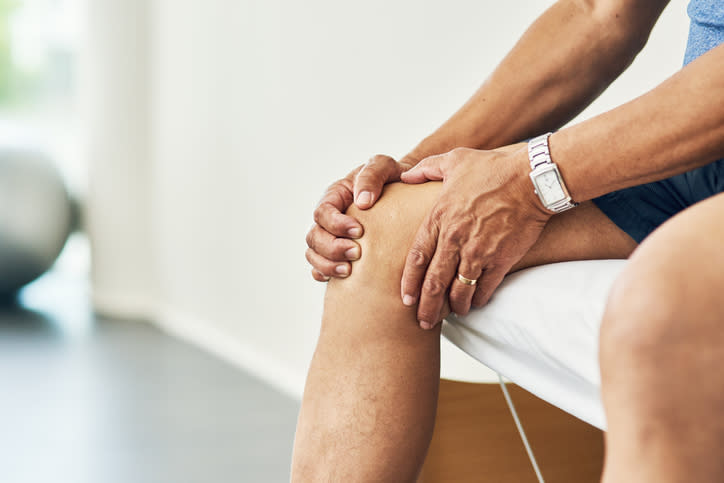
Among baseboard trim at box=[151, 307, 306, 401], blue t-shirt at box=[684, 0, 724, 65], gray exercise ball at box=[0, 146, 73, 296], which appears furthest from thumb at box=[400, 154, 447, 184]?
gray exercise ball at box=[0, 146, 73, 296]

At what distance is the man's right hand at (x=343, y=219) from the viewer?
0.82m

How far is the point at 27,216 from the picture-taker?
10.1ft

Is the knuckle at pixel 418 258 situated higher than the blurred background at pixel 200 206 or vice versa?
the knuckle at pixel 418 258

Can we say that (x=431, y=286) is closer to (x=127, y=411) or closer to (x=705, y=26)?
(x=705, y=26)

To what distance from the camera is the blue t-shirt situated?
2.76 feet

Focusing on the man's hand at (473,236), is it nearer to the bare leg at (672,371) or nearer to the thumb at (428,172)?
the thumb at (428,172)

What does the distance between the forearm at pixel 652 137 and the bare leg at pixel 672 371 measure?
249mm

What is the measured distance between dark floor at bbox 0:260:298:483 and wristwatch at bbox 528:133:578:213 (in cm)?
115

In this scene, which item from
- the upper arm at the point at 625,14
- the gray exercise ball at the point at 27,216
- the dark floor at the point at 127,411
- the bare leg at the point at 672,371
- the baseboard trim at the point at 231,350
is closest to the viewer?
the bare leg at the point at 672,371

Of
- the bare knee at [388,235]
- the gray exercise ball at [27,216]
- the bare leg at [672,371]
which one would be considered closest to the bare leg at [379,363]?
the bare knee at [388,235]

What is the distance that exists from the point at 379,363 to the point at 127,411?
1512 mm

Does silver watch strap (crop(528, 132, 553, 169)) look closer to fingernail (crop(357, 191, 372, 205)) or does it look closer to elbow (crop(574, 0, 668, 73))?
fingernail (crop(357, 191, 372, 205))

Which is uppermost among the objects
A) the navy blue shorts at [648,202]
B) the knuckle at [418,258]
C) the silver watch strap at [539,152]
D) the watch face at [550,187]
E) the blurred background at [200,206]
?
the silver watch strap at [539,152]

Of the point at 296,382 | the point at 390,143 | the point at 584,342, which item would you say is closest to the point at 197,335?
the point at 296,382
